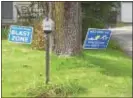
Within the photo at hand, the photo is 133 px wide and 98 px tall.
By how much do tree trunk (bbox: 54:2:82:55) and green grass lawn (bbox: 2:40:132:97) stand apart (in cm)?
17

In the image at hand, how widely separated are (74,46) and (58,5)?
32.0 inches

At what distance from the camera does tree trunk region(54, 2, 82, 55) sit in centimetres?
801

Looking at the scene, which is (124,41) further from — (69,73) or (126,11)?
(126,11)

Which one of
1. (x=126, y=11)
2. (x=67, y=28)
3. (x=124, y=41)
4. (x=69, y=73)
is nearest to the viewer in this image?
(x=69, y=73)

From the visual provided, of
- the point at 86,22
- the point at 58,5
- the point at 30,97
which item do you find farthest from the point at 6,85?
the point at 86,22

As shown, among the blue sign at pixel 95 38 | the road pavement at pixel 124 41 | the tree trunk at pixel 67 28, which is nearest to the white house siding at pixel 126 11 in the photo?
the road pavement at pixel 124 41

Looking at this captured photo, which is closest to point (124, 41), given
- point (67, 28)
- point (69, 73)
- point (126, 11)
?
point (67, 28)

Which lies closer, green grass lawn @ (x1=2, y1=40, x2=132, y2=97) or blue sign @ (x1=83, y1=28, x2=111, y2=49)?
blue sign @ (x1=83, y1=28, x2=111, y2=49)

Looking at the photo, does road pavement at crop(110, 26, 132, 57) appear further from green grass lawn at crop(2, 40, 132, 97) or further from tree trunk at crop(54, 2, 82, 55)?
tree trunk at crop(54, 2, 82, 55)

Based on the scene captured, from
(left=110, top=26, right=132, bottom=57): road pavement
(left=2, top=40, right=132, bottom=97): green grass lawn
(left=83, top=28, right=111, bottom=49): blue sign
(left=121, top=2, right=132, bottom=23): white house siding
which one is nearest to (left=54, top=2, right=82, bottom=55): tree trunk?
(left=2, top=40, right=132, bottom=97): green grass lawn

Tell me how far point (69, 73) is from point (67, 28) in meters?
1.22

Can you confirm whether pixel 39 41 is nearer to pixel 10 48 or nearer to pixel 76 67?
pixel 10 48

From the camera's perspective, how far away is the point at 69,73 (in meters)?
7.03

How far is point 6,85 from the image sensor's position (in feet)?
20.6
